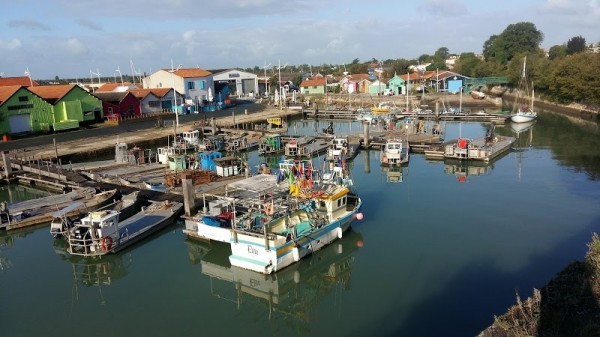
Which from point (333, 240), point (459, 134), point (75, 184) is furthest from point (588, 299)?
point (459, 134)

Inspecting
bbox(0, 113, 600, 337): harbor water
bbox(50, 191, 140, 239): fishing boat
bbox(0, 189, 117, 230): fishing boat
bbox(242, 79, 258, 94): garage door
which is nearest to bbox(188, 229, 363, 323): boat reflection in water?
bbox(0, 113, 600, 337): harbor water

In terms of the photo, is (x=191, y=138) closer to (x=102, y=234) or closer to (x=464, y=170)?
(x=102, y=234)

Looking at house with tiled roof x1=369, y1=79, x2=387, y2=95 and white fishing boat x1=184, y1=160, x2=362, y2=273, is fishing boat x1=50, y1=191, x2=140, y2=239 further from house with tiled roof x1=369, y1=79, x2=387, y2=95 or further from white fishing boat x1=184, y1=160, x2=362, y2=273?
house with tiled roof x1=369, y1=79, x2=387, y2=95

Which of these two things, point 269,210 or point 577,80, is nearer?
point 269,210

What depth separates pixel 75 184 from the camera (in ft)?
86.2

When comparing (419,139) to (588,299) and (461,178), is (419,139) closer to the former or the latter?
(461,178)

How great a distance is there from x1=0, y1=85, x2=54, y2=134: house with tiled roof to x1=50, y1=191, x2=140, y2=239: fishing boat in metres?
26.2

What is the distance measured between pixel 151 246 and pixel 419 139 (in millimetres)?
27384

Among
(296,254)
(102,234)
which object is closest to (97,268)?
(102,234)

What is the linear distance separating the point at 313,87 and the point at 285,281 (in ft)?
254

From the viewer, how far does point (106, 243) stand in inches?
711

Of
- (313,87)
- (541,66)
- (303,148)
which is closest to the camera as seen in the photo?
(303,148)

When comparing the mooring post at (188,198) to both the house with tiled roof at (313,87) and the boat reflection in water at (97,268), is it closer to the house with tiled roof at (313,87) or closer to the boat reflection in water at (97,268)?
the boat reflection in water at (97,268)

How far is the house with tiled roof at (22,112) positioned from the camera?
4194cm
